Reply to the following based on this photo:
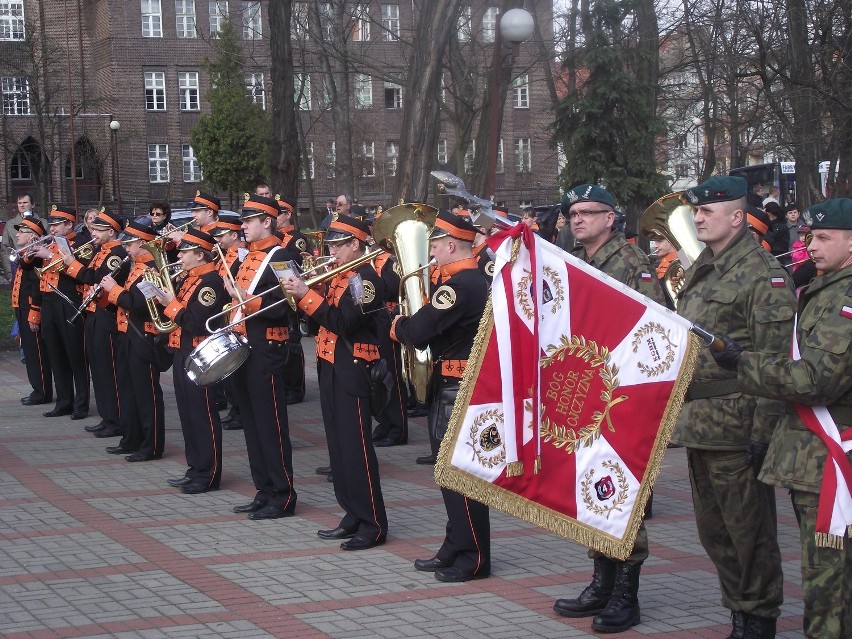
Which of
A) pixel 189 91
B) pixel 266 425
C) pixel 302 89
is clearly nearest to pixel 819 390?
pixel 266 425

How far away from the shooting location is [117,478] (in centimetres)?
1017

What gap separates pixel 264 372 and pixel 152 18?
50622mm

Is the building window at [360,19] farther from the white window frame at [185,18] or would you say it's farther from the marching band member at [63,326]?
the marching band member at [63,326]

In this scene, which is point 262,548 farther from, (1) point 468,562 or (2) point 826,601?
(2) point 826,601

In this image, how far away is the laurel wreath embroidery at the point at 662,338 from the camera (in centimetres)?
546

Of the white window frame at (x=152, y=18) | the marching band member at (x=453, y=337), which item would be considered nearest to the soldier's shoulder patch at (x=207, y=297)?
the marching band member at (x=453, y=337)

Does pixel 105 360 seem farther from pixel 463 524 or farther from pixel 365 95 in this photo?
pixel 365 95

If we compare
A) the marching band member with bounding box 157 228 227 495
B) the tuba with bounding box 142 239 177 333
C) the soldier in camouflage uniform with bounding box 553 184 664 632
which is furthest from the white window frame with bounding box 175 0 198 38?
the soldier in camouflage uniform with bounding box 553 184 664 632

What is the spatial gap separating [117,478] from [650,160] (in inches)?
643

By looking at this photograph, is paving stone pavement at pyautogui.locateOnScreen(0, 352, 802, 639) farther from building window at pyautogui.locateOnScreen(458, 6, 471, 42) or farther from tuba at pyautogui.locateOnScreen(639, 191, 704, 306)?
building window at pyautogui.locateOnScreen(458, 6, 471, 42)

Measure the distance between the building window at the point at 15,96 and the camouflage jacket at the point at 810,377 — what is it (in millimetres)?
40092

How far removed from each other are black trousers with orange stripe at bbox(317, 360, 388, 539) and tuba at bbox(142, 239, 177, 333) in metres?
2.40

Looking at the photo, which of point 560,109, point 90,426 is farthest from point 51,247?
point 560,109

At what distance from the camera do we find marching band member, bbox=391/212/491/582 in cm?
667
